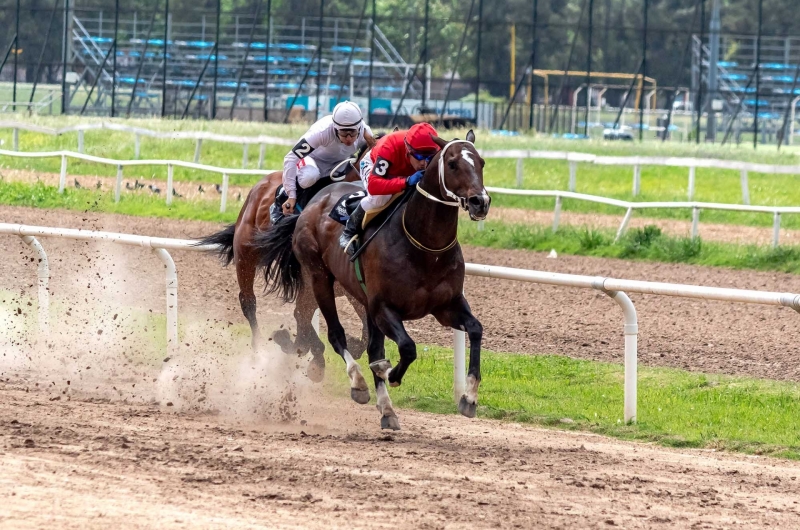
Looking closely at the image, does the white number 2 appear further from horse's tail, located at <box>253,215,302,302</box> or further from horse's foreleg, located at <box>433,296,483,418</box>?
horse's tail, located at <box>253,215,302,302</box>

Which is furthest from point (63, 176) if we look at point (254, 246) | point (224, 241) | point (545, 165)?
point (254, 246)

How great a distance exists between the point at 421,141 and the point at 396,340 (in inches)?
45.0

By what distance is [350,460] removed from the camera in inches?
221

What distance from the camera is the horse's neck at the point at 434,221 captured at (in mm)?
6426

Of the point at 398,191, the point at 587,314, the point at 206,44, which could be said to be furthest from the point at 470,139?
the point at 206,44

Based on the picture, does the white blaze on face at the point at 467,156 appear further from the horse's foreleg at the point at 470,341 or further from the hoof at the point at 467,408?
the hoof at the point at 467,408

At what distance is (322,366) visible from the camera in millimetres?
7922

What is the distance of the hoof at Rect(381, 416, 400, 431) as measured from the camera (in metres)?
6.68

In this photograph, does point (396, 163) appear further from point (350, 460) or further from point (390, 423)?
point (350, 460)

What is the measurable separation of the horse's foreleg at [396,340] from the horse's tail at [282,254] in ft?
4.94

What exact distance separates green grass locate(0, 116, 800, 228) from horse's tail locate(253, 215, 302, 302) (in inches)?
432

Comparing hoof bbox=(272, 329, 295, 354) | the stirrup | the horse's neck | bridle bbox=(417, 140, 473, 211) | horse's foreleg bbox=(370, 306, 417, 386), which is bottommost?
hoof bbox=(272, 329, 295, 354)

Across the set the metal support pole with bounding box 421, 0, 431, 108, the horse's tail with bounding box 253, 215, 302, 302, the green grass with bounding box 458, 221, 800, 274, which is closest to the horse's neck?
the horse's tail with bounding box 253, 215, 302, 302

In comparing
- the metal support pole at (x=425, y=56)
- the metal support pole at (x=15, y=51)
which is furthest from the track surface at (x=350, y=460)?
the metal support pole at (x=15, y=51)
